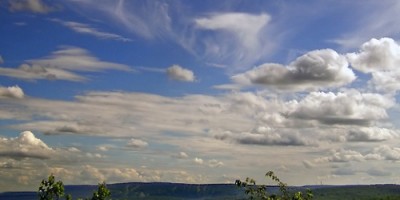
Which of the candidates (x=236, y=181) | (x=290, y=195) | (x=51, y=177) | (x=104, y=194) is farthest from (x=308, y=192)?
(x=51, y=177)

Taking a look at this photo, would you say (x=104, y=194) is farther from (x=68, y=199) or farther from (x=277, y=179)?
(x=277, y=179)

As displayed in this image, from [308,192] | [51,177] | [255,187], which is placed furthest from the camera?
[51,177]

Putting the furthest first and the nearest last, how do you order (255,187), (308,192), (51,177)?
(51,177)
(255,187)
(308,192)

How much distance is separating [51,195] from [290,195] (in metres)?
30.5

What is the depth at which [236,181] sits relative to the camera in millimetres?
51406

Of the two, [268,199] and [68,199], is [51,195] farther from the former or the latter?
[268,199]

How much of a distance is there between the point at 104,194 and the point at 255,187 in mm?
22231

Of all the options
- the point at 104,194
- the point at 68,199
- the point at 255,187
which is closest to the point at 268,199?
the point at 255,187

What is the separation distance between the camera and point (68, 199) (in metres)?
66.2

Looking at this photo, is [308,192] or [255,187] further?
[255,187]

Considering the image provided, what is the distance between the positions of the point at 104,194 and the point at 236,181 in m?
22.5

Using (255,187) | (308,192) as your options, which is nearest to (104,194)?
(255,187)

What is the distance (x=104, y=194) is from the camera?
217ft

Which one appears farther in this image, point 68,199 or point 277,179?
point 68,199
